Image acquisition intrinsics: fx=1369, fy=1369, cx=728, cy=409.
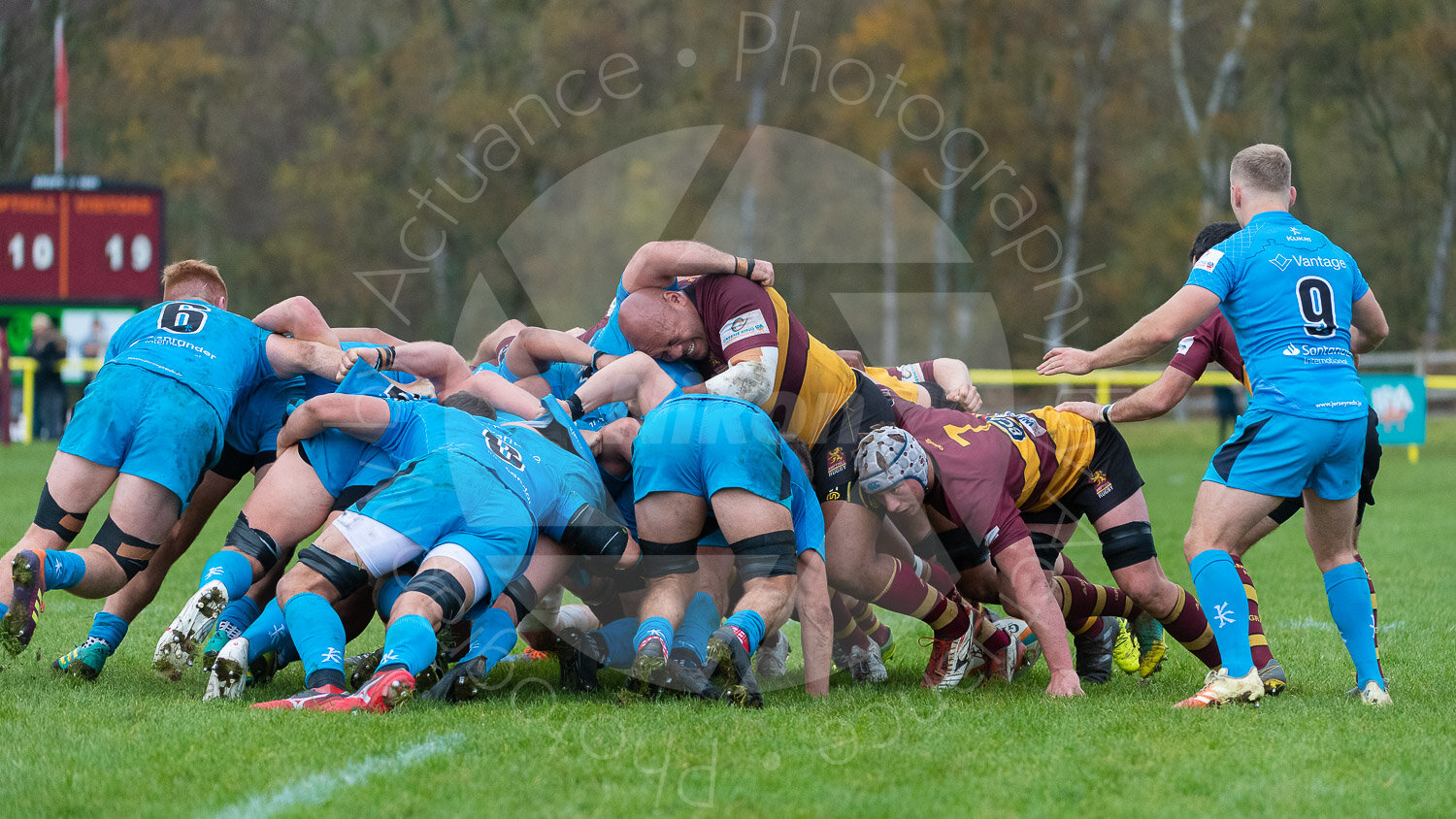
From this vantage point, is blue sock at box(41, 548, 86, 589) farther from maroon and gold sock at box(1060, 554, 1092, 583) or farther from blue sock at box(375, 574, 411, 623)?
maroon and gold sock at box(1060, 554, 1092, 583)

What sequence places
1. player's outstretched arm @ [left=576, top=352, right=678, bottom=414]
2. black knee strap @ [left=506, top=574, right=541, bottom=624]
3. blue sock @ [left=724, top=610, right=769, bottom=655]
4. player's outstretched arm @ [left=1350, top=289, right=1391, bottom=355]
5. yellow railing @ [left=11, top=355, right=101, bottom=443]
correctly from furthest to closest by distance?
1. yellow railing @ [left=11, top=355, right=101, bottom=443]
2. player's outstretched arm @ [left=576, top=352, right=678, bottom=414]
3. black knee strap @ [left=506, top=574, right=541, bottom=624]
4. player's outstretched arm @ [left=1350, top=289, right=1391, bottom=355]
5. blue sock @ [left=724, top=610, right=769, bottom=655]

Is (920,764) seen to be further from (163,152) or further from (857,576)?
(163,152)

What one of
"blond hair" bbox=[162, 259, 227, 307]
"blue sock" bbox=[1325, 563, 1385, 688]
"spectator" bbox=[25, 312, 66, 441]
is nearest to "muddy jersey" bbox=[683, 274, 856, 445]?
"blue sock" bbox=[1325, 563, 1385, 688]

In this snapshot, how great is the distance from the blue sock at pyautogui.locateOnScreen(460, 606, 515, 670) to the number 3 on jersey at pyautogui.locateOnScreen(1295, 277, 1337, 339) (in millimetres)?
3152

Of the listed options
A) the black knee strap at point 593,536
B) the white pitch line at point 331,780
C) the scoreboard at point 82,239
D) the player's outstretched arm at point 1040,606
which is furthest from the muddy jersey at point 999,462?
the scoreboard at point 82,239

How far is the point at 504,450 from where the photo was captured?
5.34 meters

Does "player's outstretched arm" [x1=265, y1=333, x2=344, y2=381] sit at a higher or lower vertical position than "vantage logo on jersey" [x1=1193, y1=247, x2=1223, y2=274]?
lower

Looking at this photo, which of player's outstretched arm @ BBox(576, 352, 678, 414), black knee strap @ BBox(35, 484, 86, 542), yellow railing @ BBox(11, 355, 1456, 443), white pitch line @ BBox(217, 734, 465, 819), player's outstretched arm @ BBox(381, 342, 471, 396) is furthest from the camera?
yellow railing @ BBox(11, 355, 1456, 443)

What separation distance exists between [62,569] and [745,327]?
9.20ft

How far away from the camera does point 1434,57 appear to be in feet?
103

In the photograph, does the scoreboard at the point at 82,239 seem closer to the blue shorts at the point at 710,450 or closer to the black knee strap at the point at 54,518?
the black knee strap at the point at 54,518

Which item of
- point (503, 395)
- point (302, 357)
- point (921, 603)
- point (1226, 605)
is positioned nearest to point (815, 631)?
point (921, 603)

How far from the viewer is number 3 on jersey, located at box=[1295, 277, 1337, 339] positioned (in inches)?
196

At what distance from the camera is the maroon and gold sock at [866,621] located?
6.11m
